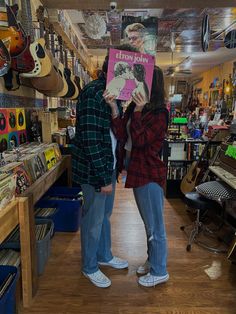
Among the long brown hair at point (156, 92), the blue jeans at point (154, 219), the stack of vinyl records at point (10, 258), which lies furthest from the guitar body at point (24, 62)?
the stack of vinyl records at point (10, 258)

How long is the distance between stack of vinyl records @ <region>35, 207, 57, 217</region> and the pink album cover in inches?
56.5

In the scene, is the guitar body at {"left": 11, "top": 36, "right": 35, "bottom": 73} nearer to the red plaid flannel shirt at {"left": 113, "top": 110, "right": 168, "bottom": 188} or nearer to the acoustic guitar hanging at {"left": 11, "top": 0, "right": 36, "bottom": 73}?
the acoustic guitar hanging at {"left": 11, "top": 0, "right": 36, "bottom": 73}

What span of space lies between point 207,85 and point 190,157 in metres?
7.45

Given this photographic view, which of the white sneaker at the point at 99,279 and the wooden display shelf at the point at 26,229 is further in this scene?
the white sneaker at the point at 99,279

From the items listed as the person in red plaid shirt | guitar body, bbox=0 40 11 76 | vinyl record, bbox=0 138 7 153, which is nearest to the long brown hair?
the person in red plaid shirt

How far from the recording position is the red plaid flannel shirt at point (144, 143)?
5.49 ft

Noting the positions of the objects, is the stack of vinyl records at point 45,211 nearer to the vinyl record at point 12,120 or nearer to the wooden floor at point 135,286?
the wooden floor at point 135,286

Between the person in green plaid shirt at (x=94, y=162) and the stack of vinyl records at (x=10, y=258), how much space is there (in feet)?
1.47

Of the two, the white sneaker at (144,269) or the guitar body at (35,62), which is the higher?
the guitar body at (35,62)

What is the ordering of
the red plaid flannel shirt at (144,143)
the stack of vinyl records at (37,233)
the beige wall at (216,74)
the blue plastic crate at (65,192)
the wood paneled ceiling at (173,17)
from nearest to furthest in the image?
the red plaid flannel shirt at (144,143) < the stack of vinyl records at (37,233) < the wood paneled ceiling at (173,17) < the blue plastic crate at (65,192) < the beige wall at (216,74)

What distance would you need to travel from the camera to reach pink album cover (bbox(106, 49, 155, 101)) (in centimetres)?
159

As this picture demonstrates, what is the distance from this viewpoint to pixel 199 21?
3951mm

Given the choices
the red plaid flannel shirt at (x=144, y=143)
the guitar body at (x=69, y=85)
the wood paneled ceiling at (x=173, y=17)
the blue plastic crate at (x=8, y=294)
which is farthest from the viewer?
the guitar body at (x=69, y=85)

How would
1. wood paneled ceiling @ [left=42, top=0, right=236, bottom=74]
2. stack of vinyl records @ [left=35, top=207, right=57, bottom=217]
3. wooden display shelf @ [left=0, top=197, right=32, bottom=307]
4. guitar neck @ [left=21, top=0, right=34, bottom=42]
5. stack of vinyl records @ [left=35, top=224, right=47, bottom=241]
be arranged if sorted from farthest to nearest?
1. wood paneled ceiling @ [left=42, top=0, right=236, bottom=74]
2. stack of vinyl records @ [left=35, top=207, right=57, bottom=217]
3. guitar neck @ [left=21, top=0, right=34, bottom=42]
4. stack of vinyl records @ [left=35, top=224, right=47, bottom=241]
5. wooden display shelf @ [left=0, top=197, right=32, bottom=307]
